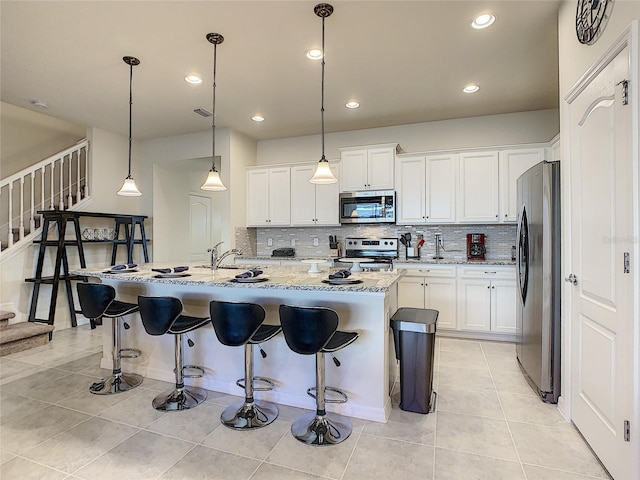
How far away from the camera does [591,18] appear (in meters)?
1.93

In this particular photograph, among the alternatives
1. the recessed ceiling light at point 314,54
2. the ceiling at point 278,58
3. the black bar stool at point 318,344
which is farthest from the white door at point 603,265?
the recessed ceiling light at point 314,54

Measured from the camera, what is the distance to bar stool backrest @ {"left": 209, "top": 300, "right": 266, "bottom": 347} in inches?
83.4

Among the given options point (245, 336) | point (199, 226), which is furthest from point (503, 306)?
point (199, 226)

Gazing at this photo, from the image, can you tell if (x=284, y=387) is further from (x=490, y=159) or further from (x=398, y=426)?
(x=490, y=159)

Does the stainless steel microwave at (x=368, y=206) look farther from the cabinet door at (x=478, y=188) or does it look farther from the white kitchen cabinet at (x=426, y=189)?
the cabinet door at (x=478, y=188)

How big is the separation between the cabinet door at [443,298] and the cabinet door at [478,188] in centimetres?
89

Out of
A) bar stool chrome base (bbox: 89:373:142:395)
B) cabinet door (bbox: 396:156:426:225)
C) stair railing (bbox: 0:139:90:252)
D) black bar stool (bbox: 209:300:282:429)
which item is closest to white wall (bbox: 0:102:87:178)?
stair railing (bbox: 0:139:90:252)

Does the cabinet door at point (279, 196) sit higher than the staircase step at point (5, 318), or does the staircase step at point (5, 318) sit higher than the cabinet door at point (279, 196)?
the cabinet door at point (279, 196)

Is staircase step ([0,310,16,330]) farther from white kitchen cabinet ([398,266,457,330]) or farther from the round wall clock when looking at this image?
the round wall clock

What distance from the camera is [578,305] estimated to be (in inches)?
84.0

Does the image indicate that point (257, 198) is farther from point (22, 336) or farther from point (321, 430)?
point (321, 430)

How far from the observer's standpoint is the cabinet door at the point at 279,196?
5.24m

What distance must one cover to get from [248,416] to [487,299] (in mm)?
3027

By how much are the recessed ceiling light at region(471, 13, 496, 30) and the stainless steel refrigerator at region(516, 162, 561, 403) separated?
1.15 m
